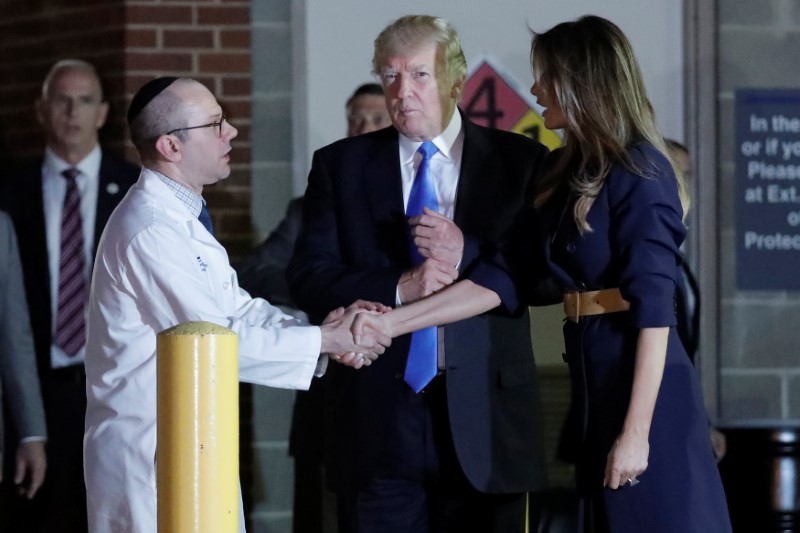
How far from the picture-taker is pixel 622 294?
2906 millimetres

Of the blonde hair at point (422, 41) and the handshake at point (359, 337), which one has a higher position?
the blonde hair at point (422, 41)

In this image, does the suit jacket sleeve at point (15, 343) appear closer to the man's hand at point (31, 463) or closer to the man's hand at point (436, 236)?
the man's hand at point (31, 463)

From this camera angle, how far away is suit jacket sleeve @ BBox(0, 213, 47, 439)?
176 inches

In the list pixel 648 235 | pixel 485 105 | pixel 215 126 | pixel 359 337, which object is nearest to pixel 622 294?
pixel 648 235

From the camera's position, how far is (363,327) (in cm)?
342

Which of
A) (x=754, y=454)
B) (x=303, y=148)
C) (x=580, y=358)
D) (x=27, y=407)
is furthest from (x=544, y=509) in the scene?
(x=580, y=358)

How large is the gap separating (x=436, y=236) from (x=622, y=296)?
0.60m

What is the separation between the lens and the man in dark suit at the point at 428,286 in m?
3.39

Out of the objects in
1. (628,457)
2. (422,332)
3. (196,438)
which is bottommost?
(628,457)

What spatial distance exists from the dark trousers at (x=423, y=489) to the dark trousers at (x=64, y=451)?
1846 millimetres

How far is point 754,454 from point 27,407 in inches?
101

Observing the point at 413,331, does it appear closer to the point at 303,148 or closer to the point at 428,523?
the point at 428,523

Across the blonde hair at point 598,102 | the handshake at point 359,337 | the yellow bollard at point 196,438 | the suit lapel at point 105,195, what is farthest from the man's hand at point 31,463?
the yellow bollard at point 196,438

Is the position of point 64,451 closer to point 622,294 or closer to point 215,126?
point 215,126
